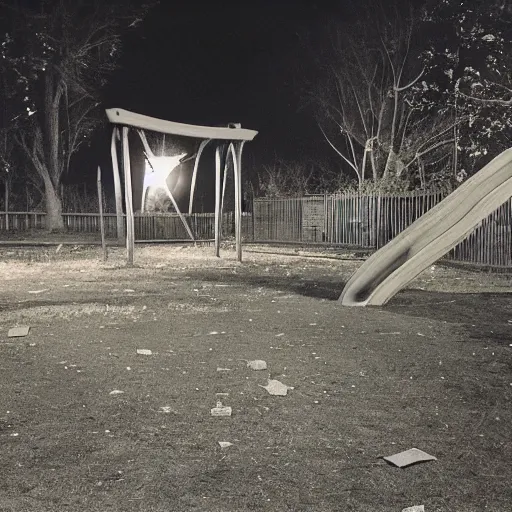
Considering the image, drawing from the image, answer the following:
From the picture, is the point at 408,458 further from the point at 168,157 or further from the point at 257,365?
the point at 168,157

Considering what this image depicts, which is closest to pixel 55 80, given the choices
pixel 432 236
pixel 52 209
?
pixel 52 209

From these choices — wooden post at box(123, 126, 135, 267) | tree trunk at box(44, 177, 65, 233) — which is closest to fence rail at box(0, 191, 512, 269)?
tree trunk at box(44, 177, 65, 233)

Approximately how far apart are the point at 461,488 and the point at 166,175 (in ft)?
47.1

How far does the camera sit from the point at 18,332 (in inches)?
268

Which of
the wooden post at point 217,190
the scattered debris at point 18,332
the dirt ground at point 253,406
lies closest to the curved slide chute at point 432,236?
the dirt ground at point 253,406

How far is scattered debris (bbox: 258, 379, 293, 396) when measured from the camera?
184 inches

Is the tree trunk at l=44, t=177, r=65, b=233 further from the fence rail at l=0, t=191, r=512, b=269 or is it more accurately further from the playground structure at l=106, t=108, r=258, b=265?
the playground structure at l=106, t=108, r=258, b=265

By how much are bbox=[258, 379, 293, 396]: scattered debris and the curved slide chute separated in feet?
13.7

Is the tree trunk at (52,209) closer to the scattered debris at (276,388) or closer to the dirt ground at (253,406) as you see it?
the dirt ground at (253,406)

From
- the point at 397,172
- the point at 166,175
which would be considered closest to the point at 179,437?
the point at 166,175

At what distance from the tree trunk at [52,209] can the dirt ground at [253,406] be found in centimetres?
2761

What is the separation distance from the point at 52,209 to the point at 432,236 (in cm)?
3047

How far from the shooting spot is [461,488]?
3053 mm

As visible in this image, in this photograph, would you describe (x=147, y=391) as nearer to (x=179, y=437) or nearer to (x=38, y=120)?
(x=179, y=437)
